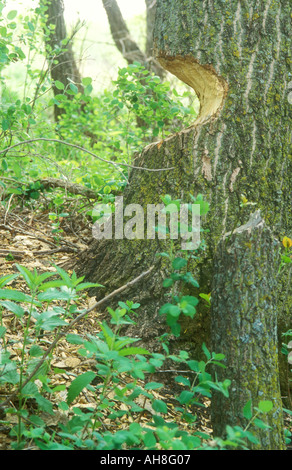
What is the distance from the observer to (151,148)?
2713 mm

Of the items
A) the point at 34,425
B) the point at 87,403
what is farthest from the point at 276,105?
the point at 34,425

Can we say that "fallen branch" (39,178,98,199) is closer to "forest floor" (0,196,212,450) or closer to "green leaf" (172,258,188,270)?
"forest floor" (0,196,212,450)

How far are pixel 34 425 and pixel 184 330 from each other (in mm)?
935

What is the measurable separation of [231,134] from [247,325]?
3.65 feet

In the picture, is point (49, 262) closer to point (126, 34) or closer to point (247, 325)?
point (247, 325)

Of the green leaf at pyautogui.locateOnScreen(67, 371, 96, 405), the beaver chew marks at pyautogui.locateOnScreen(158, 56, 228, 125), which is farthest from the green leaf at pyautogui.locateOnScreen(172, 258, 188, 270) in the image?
the beaver chew marks at pyautogui.locateOnScreen(158, 56, 228, 125)

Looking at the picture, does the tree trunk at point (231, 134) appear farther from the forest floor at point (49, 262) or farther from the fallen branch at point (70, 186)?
the fallen branch at point (70, 186)

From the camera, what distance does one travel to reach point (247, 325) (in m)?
1.78

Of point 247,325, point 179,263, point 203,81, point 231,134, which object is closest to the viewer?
point 179,263

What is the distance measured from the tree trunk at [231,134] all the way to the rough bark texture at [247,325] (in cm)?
48

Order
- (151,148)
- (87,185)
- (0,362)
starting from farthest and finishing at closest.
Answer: (87,185), (151,148), (0,362)

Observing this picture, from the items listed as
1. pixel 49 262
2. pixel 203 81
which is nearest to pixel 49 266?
pixel 49 262

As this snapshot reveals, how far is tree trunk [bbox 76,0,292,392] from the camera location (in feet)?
7.70

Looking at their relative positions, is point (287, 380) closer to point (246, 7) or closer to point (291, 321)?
point (291, 321)
